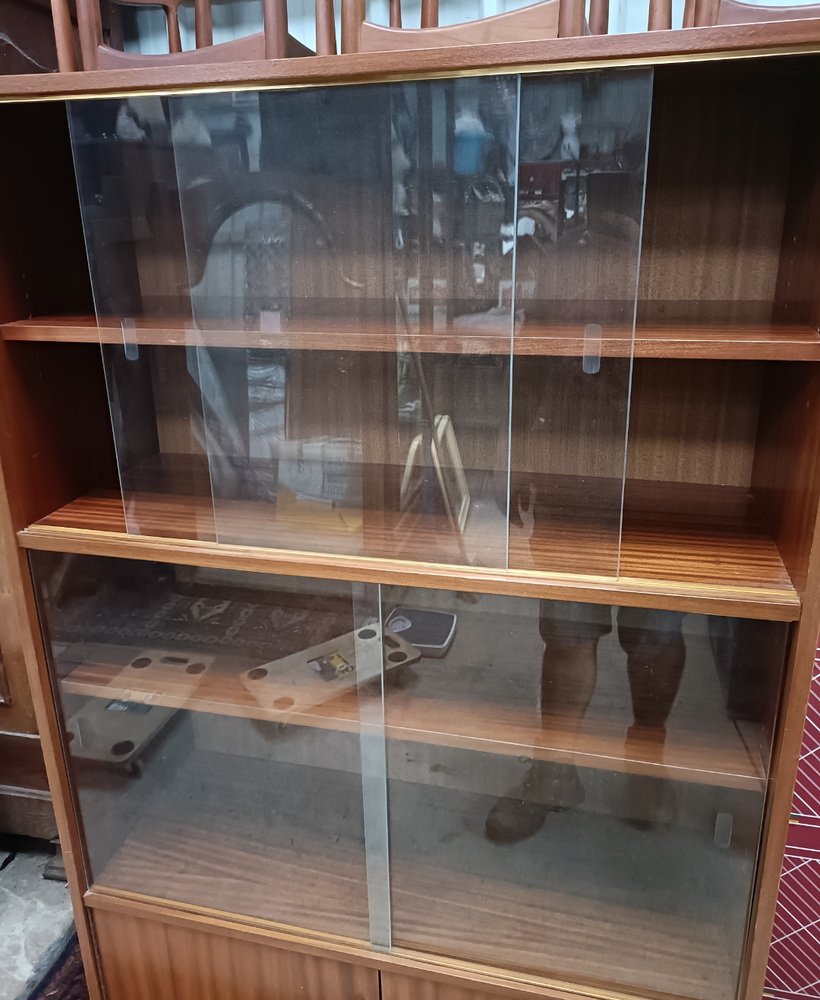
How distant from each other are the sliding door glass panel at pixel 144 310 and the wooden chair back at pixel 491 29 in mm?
247

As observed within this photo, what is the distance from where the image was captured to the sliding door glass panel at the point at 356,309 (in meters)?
0.90

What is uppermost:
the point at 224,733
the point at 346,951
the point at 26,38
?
the point at 26,38

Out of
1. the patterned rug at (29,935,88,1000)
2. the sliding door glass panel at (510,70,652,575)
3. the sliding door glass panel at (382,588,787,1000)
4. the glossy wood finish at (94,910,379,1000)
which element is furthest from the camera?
the patterned rug at (29,935,88,1000)

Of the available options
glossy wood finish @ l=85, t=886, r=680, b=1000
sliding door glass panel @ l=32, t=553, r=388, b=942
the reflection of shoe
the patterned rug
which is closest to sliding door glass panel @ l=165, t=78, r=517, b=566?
sliding door glass panel @ l=32, t=553, r=388, b=942

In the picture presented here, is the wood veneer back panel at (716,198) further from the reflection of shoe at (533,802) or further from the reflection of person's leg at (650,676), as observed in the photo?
the reflection of shoe at (533,802)

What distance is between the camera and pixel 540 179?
86 centimetres

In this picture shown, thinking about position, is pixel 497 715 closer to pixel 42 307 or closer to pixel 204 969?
pixel 204 969

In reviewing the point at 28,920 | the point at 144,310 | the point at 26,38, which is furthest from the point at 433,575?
the point at 28,920

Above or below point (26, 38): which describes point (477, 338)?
below

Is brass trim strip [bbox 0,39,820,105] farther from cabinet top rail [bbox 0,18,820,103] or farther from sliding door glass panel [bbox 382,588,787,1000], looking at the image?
sliding door glass panel [bbox 382,588,787,1000]

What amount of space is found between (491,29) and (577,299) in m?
0.29

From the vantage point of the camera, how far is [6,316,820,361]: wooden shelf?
846 millimetres

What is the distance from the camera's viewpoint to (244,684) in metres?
1.23

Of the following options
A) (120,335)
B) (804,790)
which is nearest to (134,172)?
(120,335)
